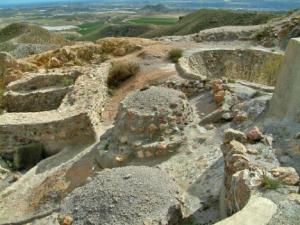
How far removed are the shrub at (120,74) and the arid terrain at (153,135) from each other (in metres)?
0.03

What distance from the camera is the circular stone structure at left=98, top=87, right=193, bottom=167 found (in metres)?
10.3

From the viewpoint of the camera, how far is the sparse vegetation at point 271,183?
229 inches

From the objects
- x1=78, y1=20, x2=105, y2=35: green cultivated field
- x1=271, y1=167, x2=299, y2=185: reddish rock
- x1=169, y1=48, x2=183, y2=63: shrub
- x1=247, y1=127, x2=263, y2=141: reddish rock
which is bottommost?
x1=78, y1=20, x2=105, y2=35: green cultivated field

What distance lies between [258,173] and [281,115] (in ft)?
9.93

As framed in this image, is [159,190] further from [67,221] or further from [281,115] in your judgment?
[281,115]

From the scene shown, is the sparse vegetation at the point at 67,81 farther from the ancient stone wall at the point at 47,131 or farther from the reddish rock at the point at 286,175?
the reddish rock at the point at 286,175

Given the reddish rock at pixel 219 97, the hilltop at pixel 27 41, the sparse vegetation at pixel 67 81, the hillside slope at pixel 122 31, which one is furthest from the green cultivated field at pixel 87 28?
the reddish rock at pixel 219 97

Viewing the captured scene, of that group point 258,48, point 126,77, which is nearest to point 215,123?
point 126,77

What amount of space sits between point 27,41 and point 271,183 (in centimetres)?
2364

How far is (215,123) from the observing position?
10.9 m

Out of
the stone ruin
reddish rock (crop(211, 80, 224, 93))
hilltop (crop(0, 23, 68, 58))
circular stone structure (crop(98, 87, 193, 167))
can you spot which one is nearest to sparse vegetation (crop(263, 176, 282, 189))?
circular stone structure (crop(98, 87, 193, 167))

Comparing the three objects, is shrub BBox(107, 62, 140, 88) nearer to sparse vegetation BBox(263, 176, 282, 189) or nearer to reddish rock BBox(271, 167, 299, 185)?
reddish rock BBox(271, 167, 299, 185)

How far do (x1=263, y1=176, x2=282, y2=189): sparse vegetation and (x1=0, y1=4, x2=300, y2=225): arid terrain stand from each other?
13 millimetres

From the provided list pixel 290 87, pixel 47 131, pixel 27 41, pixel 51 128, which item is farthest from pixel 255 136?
pixel 27 41
